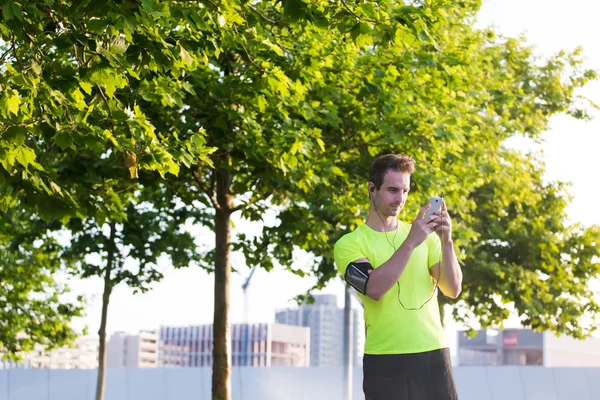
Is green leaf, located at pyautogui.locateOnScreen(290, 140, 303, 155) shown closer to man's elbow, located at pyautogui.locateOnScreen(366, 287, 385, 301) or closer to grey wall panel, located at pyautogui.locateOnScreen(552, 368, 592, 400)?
man's elbow, located at pyautogui.locateOnScreen(366, 287, 385, 301)

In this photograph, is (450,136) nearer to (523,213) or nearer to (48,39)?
(48,39)

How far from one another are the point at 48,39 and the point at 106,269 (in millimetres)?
11956

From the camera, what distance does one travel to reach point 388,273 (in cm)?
397

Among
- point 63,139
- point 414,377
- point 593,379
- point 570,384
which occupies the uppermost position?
point 63,139

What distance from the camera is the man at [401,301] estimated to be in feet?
13.3

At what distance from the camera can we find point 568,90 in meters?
25.3

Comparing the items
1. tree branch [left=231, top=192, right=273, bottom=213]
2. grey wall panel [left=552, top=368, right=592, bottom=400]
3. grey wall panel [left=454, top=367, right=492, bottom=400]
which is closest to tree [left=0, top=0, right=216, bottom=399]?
tree branch [left=231, top=192, right=273, bottom=213]

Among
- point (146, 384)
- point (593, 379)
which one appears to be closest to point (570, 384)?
point (593, 379)

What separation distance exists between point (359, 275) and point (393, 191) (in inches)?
14.2

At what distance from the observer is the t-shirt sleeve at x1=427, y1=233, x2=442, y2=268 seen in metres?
4.22

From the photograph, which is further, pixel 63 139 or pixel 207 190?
pixel 207 190

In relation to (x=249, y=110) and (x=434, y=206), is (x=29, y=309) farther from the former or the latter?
(x=434, y=206)

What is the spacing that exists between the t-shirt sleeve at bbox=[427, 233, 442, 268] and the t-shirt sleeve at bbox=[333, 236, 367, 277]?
0.26 metres

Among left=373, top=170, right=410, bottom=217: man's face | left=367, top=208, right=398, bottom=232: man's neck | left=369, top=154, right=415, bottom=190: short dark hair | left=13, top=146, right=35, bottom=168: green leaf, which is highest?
left=13, top=146, right=35, bottom=168: green leaf
